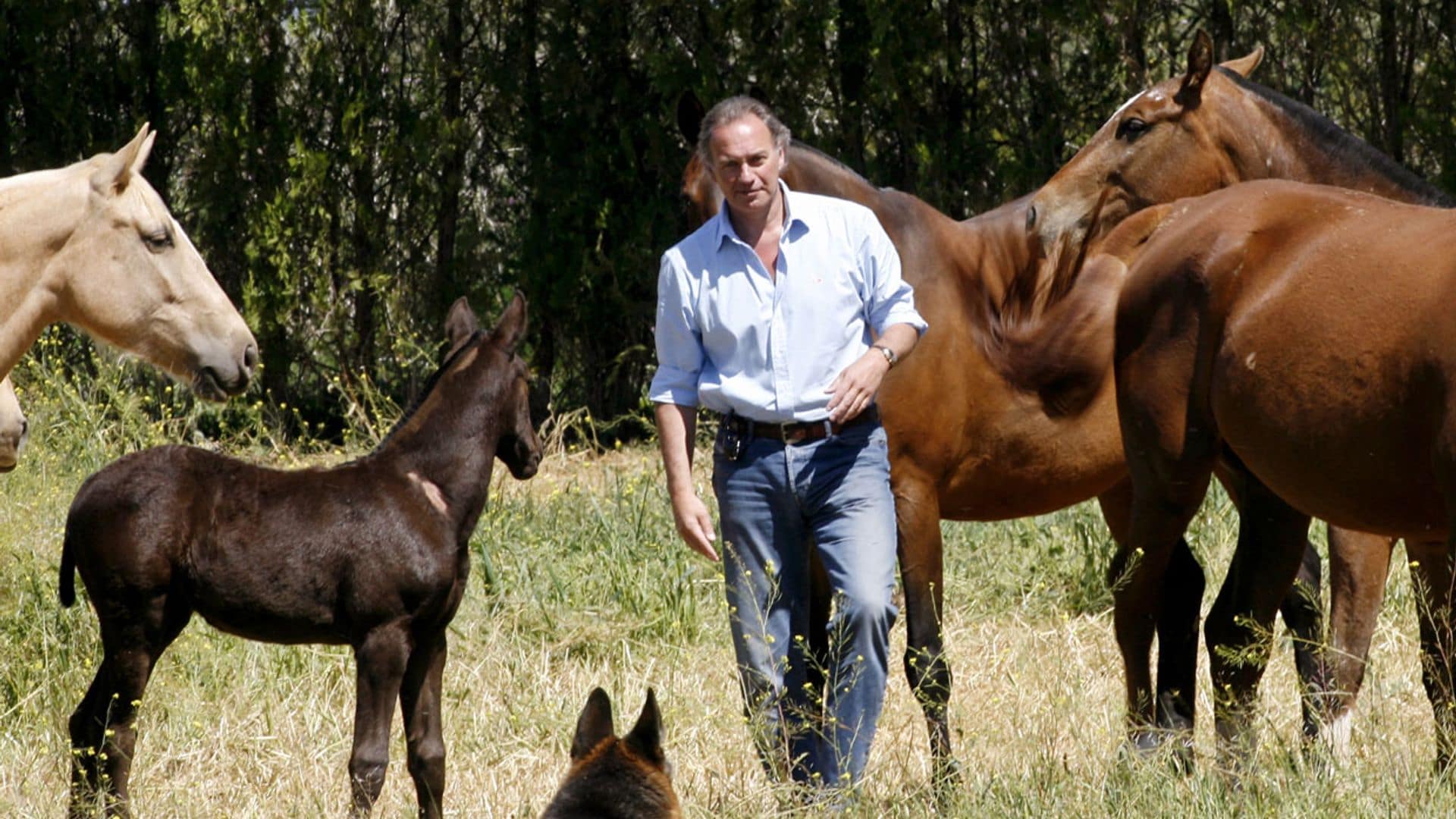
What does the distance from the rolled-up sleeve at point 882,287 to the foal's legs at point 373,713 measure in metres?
1.58

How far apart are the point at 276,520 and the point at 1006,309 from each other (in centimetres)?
271

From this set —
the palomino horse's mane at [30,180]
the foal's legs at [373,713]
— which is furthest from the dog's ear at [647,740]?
the palomino horse's mane at [30,180]

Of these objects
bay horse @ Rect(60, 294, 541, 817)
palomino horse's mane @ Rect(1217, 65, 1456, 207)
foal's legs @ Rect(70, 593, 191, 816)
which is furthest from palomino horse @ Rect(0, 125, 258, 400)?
palomino horse's mane @ Rect(1217, 65, 1456, 207)

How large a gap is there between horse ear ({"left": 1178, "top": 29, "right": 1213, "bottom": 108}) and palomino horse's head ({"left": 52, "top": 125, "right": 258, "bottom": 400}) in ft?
10.7

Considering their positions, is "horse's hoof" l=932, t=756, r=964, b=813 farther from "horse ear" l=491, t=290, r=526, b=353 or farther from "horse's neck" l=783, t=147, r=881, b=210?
"horse's neck" l=783, t=147, r=881, b=210

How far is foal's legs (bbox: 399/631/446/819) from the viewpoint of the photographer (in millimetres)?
4523

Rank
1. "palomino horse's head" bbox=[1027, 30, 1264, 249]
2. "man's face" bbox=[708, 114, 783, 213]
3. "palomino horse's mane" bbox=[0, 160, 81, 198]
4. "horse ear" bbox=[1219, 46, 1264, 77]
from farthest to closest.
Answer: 1. "horse ear" bbox=[1219, 46, 1264, 77]
2. "palomino horse's head" bbox=[1027, 30, 1264, 249]
3. "palomino horse's mane" bbox=[0, 160, 81, 198]
4. "man's face" bbox=[708, 114, 783, 213]

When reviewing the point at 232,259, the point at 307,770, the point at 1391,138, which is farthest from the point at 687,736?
the point at 232,259

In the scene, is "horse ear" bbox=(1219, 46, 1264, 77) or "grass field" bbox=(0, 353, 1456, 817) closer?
"grass field" bbox=(0, 353, 1456, 817)

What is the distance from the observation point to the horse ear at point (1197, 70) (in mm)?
5508

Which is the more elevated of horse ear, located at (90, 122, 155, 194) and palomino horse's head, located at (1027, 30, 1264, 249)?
horse ear, located at (90, 122, 155, 194)

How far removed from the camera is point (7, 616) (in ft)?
19.5

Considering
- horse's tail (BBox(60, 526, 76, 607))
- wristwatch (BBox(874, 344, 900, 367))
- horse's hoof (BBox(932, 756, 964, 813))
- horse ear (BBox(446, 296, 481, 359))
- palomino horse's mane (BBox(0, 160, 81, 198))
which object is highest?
palomino horse's mane (BBox(0, 160, 81, 198))

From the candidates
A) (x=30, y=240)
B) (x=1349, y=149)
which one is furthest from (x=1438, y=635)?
(x=30, y=240)
